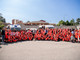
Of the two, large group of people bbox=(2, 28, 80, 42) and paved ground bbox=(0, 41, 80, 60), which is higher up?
large group of people bbox=(2, 28, 80, 42)

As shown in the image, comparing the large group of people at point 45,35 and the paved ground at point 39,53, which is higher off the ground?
the large group of people at point 45,35

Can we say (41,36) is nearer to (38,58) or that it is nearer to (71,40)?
(71,40)

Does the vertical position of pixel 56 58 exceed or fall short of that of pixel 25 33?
it falls short

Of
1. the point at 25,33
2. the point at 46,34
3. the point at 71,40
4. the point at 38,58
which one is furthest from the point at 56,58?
the point at 25,33

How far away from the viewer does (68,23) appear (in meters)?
59.7

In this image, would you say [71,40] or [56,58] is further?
[71,40]

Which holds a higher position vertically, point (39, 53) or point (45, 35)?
point (45, 35)

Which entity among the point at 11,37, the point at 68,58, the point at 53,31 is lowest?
the point at 68,58

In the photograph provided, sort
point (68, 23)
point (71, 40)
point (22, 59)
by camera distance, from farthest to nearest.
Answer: point (68, 23), point (71, 40), point (22, 59)

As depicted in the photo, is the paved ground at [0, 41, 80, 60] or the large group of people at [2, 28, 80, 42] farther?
the large group of people at [2, 28, 80, 42]

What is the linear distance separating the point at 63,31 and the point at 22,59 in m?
7.11

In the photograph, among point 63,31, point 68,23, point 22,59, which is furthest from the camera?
point 68,23

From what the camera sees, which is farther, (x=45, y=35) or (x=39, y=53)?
(x=45, y=35)

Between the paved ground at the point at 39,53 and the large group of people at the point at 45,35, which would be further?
the large group of people at the point at 45,35
